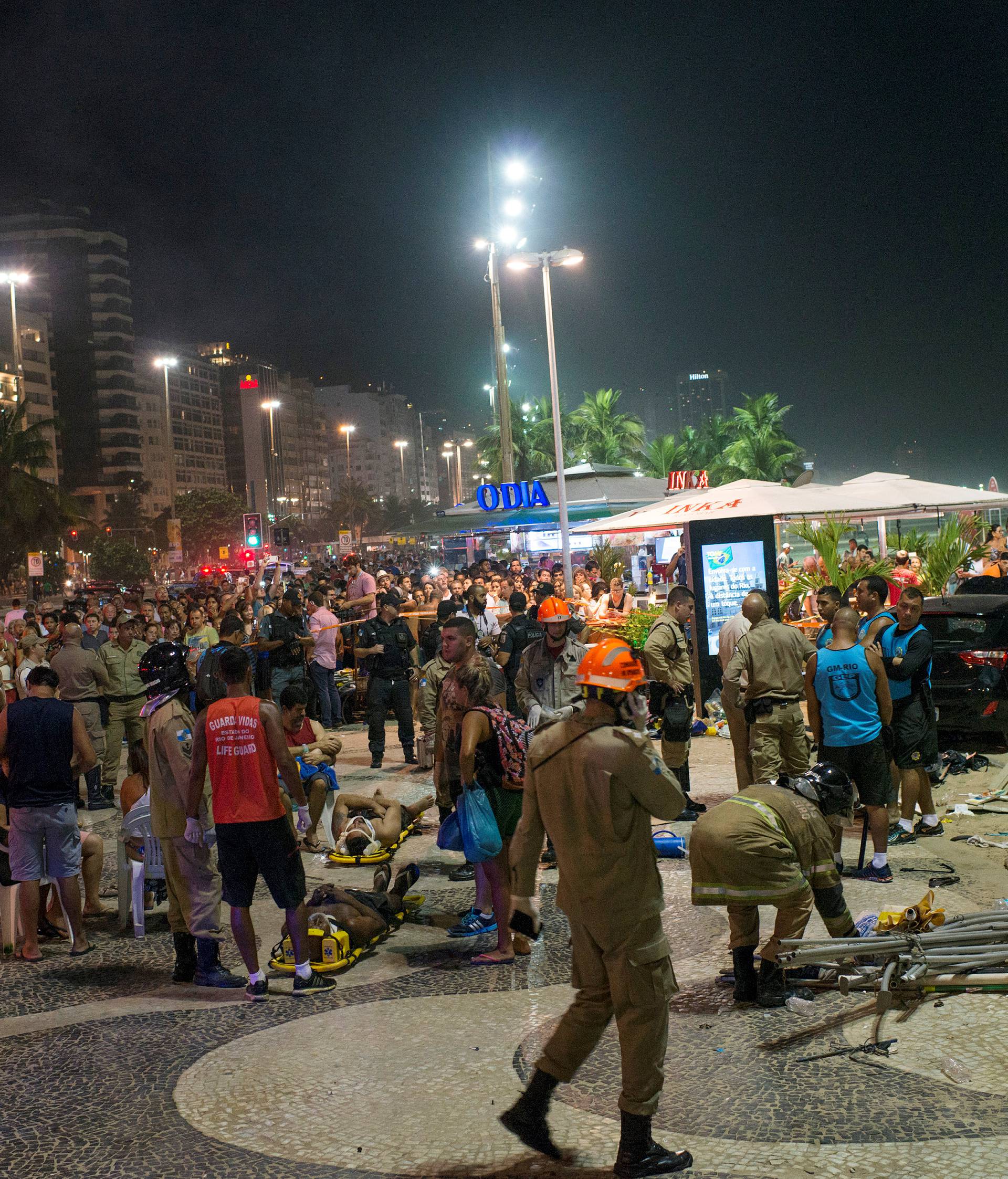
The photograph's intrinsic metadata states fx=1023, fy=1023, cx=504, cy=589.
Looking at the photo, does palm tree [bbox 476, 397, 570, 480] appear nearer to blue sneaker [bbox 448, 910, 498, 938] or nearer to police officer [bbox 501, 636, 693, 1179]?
blue sneaker [bbox 448, 910, 498, 938]

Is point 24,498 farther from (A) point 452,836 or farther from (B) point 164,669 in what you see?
(A) point 452,836

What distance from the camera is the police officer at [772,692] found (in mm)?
7441

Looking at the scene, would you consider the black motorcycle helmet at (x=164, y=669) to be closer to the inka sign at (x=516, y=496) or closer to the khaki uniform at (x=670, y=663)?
the khaki uniform at (x=670, y=663)

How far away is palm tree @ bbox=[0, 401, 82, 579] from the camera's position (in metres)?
51.9

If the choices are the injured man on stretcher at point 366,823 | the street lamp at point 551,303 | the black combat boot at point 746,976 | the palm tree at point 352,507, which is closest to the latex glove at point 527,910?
the black combat boot at point 746,976

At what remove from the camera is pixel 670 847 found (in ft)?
24.9

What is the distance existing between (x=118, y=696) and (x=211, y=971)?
21.0ft

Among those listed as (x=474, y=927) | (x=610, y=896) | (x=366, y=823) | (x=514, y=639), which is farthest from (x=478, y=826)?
(x=514, y=639)

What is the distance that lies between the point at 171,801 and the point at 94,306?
13316 centimetres

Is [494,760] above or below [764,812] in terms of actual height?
above

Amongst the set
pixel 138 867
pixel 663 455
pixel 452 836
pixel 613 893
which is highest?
pixel 663 455

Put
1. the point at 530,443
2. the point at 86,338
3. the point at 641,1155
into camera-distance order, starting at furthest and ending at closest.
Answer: the point at 86,338, the point at 530,443, the point at 641,1155

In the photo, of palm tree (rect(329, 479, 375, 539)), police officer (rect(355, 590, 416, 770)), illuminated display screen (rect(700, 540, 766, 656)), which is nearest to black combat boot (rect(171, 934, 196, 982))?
police officer (rect(355, 590, 416, 770))

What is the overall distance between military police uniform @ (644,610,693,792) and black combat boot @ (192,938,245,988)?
401 cm
